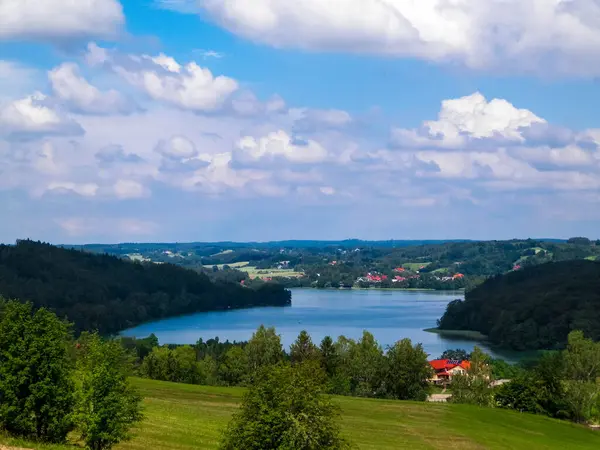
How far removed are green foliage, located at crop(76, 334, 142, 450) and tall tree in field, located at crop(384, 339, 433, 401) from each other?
55.9 m

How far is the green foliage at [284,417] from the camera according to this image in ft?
93.0

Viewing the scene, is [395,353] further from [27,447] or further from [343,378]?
[27,447]

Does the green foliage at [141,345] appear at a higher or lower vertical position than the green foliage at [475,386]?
lower

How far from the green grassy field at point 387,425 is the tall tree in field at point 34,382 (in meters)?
5.42

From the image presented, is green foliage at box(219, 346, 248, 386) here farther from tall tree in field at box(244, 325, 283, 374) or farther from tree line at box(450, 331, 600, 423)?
tree line at box(450, 331, 600, 423)

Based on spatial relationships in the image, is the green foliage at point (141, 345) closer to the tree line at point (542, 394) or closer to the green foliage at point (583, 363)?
the tree line at point (542, 394)

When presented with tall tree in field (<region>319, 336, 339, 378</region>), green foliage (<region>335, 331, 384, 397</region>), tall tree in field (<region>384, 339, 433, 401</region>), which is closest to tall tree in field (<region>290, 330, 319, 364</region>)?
tall tree in field (<region>319, 336, 339, 378</region>)

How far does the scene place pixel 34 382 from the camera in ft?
103

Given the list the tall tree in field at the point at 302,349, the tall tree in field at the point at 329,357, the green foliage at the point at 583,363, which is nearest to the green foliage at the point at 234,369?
the tall tree in field at the point at 302,349

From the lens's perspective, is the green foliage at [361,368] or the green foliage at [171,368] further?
the green foliage at [171,368]

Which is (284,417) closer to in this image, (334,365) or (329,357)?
(334,365)

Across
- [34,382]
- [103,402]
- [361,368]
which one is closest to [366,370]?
[361,368]

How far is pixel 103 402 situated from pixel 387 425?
97.4 ft

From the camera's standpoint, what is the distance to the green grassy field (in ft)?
142
